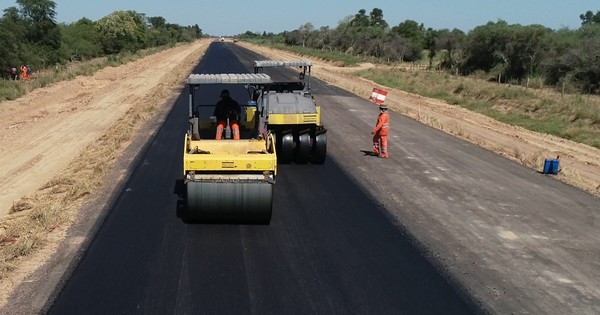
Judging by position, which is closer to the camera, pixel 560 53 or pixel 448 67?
pixel 560 53

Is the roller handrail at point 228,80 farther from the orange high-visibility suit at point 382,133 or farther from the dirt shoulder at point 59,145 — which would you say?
the orange high-visibility suit at point 382,133

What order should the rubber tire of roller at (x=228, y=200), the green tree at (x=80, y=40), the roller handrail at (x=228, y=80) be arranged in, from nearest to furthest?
the rubber tire of roller at (x=228, y=200), the roller handrail at (x=228, y=80), the green tree at (x=80, y=40)

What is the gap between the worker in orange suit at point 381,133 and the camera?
570 inches

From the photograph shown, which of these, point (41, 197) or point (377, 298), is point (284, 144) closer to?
point (41, 197)

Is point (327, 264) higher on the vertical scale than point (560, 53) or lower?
lower

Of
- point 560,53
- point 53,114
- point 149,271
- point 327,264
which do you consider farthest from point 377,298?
point 560,53

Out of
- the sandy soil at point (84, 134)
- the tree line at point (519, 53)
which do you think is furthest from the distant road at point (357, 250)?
the tree line at point (519, 53)

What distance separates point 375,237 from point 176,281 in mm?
3551

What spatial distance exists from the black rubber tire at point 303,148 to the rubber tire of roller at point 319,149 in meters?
0.16

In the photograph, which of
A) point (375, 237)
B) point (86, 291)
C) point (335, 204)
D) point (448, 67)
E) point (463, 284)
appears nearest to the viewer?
point (86, 291)

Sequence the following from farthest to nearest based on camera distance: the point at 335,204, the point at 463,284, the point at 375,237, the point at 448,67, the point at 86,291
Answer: the point at 448,67
the point at 335,204
the point at 375,237
the point at 463,284
the point at 86,291

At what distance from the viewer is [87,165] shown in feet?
45.2

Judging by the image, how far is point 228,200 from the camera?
28.6 ft

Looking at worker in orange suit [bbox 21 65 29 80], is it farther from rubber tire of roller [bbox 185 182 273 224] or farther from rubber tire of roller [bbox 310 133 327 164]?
rubber tire of roller [bbox 185 182 273 224]
